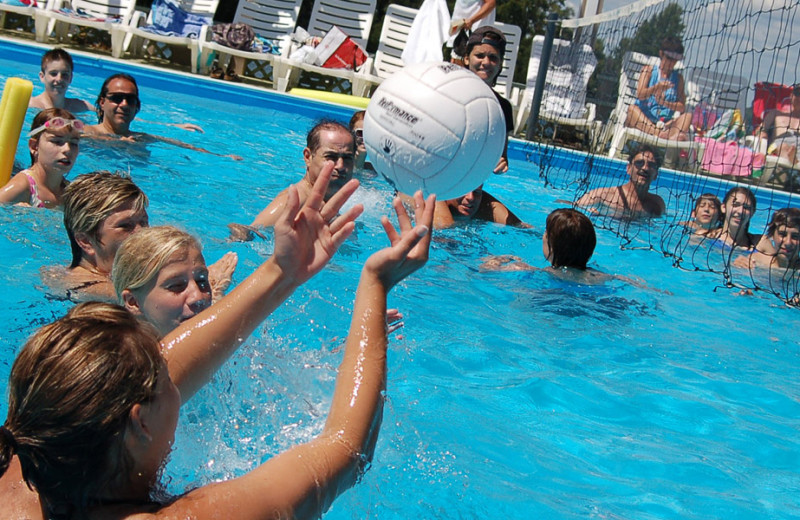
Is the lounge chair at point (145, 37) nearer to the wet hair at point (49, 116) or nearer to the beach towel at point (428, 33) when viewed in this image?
the beach towel at point (428, 33)

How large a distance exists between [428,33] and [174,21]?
496cm

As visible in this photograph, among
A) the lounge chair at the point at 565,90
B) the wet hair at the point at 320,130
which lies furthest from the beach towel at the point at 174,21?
the wet hair at the point at 320,130

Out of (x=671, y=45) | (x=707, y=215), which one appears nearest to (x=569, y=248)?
(x=707, y=215)

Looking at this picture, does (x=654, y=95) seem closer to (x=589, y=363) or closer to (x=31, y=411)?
(x=589, y=363)

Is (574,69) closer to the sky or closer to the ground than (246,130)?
closer to the sky

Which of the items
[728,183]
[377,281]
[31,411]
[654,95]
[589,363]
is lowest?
[589,363]

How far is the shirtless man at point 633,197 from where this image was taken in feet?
30.9

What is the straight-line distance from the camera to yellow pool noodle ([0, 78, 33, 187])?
17.8 feet

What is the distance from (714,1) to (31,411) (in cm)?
858

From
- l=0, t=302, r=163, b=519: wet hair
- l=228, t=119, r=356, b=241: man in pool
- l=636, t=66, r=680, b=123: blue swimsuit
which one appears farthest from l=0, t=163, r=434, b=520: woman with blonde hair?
l=636, t=66, r=680, b=123: blue swimsuit

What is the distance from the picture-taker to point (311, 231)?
237cm

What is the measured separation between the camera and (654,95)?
473 inches

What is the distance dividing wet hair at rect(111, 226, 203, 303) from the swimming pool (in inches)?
21.5

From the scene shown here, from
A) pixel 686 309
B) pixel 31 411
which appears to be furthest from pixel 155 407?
pixel 686 309
